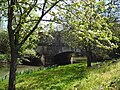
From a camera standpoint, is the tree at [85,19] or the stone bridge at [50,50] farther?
the stone bridge at [50,50]

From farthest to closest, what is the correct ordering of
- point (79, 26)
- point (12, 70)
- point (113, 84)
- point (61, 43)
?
point (61, 43) < point (12, 70) < point (79, 26) < point (113, 84)

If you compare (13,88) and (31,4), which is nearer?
(31,4)

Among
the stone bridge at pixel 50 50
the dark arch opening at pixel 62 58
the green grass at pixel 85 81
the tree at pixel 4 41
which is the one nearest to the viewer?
the green grass at pixel 85 81

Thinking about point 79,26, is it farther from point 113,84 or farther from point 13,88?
point 13,88

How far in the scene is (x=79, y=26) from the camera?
14.4 meters

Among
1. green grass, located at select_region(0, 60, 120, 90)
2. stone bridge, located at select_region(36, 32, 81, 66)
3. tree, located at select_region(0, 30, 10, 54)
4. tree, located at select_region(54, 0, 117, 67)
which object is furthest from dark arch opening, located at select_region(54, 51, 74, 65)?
tree, located at select_region(54, 0, 117, 67)

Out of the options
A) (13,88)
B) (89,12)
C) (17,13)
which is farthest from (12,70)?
(89,12)

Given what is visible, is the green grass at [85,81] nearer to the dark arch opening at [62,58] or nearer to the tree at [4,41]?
the tree at [4,41]

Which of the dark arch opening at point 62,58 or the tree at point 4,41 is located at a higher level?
the tree at point 4,41

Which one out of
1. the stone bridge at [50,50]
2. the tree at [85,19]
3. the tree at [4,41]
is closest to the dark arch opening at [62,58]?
the stone bridge at [50,50]

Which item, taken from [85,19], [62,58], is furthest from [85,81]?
[62,58]

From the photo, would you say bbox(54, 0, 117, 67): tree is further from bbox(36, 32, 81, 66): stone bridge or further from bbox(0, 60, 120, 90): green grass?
bbox(36, 32, 81, 66): stone bridge

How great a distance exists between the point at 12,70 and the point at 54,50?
171ft

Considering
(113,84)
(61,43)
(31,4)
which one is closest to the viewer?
(113,84)
